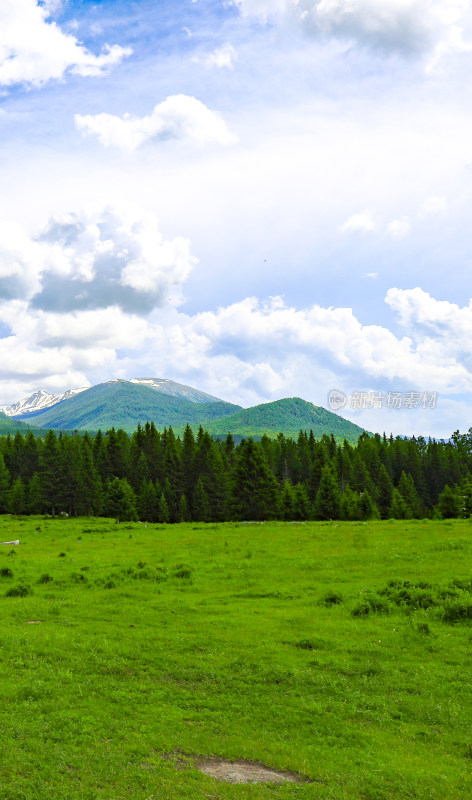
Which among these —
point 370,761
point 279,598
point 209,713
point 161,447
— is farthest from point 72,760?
point 161,447

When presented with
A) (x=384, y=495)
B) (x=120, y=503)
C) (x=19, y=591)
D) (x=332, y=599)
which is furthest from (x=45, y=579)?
(x=384, y=495)

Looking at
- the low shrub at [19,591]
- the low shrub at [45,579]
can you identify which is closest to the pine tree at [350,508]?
the low shrub at [45,579]

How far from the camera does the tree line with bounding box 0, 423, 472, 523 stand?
91.4 meters

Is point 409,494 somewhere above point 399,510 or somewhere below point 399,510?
above

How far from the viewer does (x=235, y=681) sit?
14875 mm

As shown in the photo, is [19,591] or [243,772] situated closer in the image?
[243,772]

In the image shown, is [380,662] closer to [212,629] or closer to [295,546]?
[212,629]

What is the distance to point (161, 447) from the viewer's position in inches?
4850

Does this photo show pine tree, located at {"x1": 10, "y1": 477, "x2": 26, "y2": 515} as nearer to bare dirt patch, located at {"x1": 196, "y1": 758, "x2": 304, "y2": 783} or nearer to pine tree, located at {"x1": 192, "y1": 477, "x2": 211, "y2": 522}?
pine tree, located at {"x1": 192, "y1": 477, "x2": 211, "y2": 522}

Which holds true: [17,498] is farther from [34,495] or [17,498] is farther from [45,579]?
[45,579]

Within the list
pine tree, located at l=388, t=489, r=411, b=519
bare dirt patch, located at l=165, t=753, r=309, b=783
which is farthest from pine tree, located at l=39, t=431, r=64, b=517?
bare dirt patch, located at l=165, t=753, r=309, b=783

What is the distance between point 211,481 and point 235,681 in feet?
303

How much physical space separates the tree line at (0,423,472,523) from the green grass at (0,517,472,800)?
200ft

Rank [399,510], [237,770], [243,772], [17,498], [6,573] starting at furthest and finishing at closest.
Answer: [17,498]
[399,510]
[6,573]
[237,770]
[243,772]
